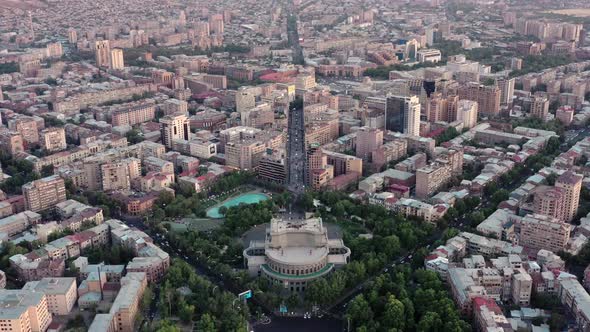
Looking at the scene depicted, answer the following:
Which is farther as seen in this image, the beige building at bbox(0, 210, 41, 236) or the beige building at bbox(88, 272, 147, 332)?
the beige building at bbox(0, 210, 41, 236)

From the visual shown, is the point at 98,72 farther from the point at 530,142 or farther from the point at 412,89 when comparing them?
the point at 530,142

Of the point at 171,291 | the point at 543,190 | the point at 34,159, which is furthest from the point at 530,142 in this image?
the point at 34,159

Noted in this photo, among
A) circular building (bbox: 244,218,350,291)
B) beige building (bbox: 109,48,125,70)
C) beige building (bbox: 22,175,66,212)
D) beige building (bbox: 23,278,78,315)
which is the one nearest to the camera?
beige building (bbox: 23,278,78,315)

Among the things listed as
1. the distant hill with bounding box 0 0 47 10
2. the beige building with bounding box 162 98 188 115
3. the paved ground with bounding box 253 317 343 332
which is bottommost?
the paved ground with bounding box 253 317 343 332

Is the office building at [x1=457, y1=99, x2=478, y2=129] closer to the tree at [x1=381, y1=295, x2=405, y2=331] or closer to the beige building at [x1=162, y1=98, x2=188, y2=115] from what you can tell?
the beige building at [x1=162, y1=98, x2=188, y2=115]

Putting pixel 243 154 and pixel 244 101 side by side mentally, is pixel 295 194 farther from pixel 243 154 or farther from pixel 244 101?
pixel 244 101

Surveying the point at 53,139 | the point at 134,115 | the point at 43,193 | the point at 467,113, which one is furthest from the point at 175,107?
the point at 467,113

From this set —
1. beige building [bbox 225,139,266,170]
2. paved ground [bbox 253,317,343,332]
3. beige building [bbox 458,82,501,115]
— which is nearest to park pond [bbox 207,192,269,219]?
beige building [bbox 225,139,266,170]
